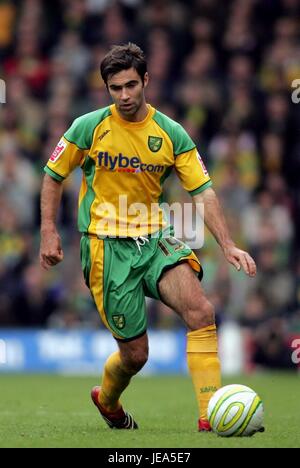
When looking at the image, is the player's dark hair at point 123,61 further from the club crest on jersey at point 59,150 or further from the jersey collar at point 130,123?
the club crest on jersey at point 59,150

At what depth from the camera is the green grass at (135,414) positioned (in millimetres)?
7570

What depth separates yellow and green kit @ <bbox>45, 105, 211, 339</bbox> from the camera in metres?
8.48

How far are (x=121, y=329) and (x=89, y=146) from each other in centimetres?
127

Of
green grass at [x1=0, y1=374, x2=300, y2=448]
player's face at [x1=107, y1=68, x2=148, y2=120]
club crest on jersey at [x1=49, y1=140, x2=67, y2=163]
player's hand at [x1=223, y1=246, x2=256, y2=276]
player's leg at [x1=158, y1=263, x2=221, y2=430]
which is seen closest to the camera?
→ green grass at [x1=0, y1=374, x2=300, y2=448]

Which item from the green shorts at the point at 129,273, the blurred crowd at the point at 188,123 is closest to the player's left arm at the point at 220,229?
the green shorts at the point at 129,273

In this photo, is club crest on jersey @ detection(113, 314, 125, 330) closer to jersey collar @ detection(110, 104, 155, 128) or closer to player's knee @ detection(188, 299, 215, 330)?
player's knee @ detection(188, 299, 215, 330)

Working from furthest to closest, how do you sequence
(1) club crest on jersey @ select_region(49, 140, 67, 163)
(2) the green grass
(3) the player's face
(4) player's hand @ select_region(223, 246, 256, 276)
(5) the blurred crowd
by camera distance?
(5) the blurred crowd, (1) club crest on jersey @ select_region(49, 140, 67, 163), (3) the player's face, (4) player's hand @ select_region(223, 246, 256, 276), (2) the green grass

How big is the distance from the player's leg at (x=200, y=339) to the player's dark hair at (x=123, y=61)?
146 centimetres

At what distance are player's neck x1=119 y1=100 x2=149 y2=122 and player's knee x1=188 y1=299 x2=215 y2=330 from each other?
1.36 meters

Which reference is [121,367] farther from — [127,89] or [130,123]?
[127,89]

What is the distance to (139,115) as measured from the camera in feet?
28.0

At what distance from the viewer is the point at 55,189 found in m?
8.53

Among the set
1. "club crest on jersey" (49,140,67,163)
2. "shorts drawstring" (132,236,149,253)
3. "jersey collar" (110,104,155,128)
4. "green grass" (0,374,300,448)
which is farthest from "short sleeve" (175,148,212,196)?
"green grass" (0,374,300,448)

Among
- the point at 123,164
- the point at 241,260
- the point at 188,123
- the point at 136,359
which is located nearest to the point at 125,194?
the point at 123,164
